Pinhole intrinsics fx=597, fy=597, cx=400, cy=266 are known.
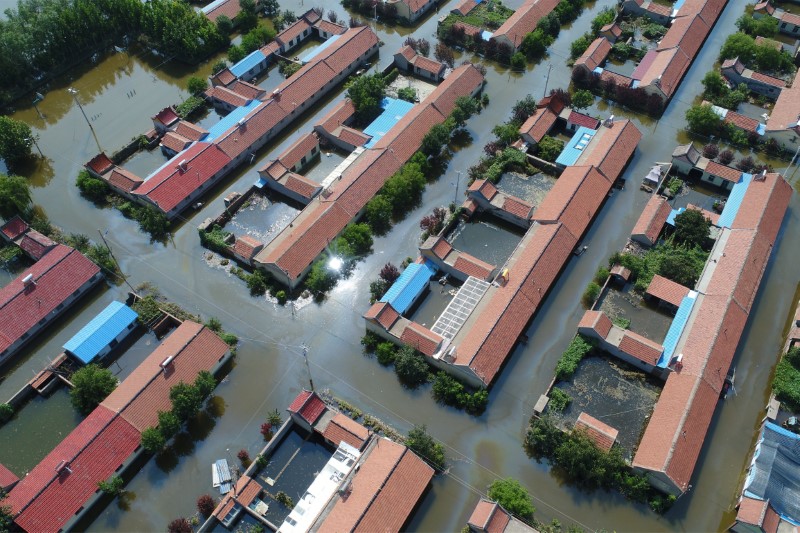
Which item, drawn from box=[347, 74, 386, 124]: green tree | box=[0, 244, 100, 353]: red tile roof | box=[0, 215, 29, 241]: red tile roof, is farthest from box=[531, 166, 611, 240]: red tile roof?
box=[0, 215, 29, 241]: red tile roof

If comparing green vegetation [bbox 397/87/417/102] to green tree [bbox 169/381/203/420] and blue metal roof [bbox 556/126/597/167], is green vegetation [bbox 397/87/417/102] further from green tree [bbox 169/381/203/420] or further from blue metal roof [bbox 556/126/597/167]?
green tree [bbox 169/381/203/420]

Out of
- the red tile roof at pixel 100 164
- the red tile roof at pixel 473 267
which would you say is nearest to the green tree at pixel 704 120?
the red tile roof at pixel 473 267

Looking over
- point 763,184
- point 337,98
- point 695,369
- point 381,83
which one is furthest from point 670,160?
point 337,98

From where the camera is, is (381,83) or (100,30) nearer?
(381,83)

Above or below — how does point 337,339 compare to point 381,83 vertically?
below

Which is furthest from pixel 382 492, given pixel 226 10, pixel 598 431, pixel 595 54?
pixel 226 10

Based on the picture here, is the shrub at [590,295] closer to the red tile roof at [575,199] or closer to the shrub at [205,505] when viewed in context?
the red tile roof at [575,199]

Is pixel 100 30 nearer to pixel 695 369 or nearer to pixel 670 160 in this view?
pixel 670 160

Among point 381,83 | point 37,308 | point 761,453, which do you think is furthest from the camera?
point 381,83
